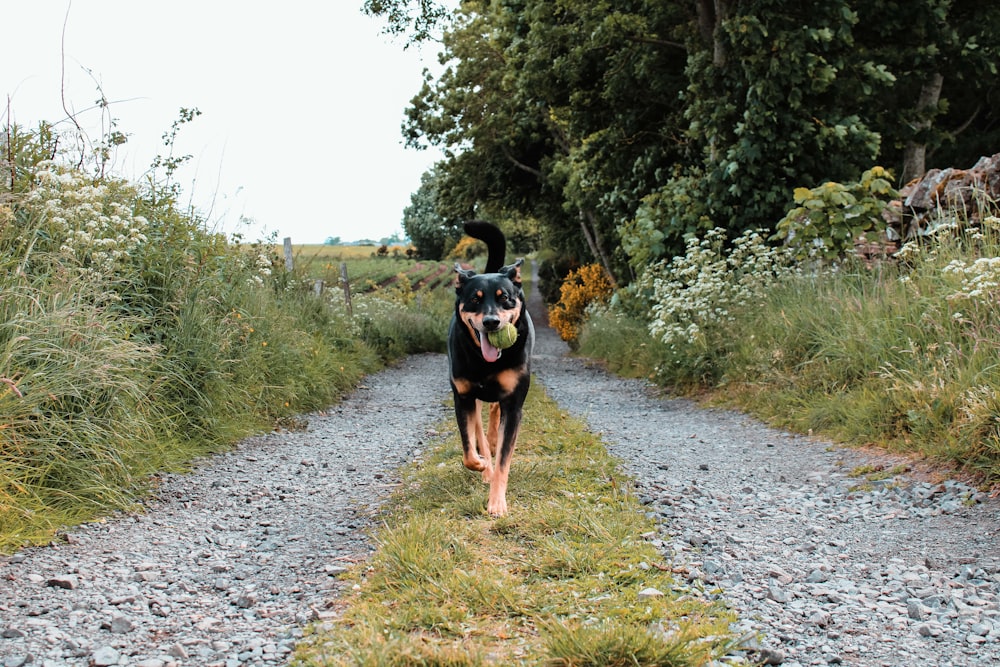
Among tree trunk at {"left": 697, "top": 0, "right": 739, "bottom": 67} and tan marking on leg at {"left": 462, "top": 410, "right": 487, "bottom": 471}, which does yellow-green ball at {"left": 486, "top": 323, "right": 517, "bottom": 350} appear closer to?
tan marking on leg at {"left": 462, "top": 410, "right": 487, "bottom": 471}

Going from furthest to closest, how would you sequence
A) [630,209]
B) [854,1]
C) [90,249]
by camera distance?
[630,209]
[854,1]
[90,249]

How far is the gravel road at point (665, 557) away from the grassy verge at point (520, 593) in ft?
0.62

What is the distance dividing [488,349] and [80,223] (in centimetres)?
350

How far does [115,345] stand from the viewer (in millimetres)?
5473

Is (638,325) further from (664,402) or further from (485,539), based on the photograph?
(485,539)

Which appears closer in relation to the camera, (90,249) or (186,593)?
(186,593)

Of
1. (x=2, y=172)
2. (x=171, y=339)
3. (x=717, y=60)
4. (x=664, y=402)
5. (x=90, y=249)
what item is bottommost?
(x=664, y=402)

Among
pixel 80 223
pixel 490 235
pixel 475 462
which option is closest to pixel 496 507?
pixel 475 462

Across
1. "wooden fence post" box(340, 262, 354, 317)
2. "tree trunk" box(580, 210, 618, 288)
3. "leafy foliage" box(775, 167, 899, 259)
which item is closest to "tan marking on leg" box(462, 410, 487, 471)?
"leafy foliage" box(775, 167, 899, 259)

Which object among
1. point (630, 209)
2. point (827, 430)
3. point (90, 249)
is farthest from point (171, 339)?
point (630, 209)

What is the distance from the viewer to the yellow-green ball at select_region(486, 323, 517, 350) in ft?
15.6

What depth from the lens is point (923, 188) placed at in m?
9.80

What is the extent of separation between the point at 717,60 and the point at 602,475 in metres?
8.76

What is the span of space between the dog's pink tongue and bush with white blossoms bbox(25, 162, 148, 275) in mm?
2986
